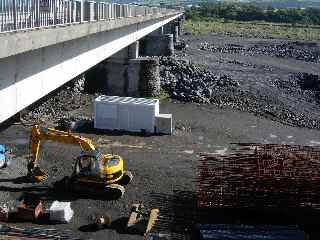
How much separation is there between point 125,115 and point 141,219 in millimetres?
10992

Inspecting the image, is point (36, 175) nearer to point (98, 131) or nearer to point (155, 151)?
point (155, 151)

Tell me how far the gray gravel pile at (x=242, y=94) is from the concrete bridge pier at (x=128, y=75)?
211 centimetres

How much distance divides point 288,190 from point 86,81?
20.8 meters

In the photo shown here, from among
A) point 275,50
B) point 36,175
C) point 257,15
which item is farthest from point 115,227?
point 257,15

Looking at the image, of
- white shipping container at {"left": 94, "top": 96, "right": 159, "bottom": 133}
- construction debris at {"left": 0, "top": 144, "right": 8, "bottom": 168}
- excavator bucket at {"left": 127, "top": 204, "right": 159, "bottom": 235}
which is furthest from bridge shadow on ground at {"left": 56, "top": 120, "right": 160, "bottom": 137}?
excavator bucket at {"left": 127, "top": 204, "right": 159, "bottom": 235}

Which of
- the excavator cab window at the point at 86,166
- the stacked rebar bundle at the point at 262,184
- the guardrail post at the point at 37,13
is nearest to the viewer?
the guardrail post at the point at 37,13

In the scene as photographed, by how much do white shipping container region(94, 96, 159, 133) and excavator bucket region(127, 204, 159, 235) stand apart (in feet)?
31.7

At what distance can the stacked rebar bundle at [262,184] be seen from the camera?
17.2m

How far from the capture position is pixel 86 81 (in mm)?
35594

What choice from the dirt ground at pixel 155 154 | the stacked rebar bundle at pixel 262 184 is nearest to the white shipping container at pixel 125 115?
the dirt ground at pixel 155 154

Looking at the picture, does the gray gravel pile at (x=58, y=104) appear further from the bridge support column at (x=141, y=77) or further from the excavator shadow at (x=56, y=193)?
the excavator shadow at (x=56, y=193)

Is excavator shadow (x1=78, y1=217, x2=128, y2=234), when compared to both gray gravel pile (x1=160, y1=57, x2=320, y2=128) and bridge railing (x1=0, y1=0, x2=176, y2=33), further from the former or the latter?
gray gravel pile (x1=160, y1=57, x2=320, y2=128)

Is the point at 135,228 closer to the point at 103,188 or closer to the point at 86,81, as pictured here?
the point at 103,188

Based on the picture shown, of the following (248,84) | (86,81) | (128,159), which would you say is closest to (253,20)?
(248,84)
